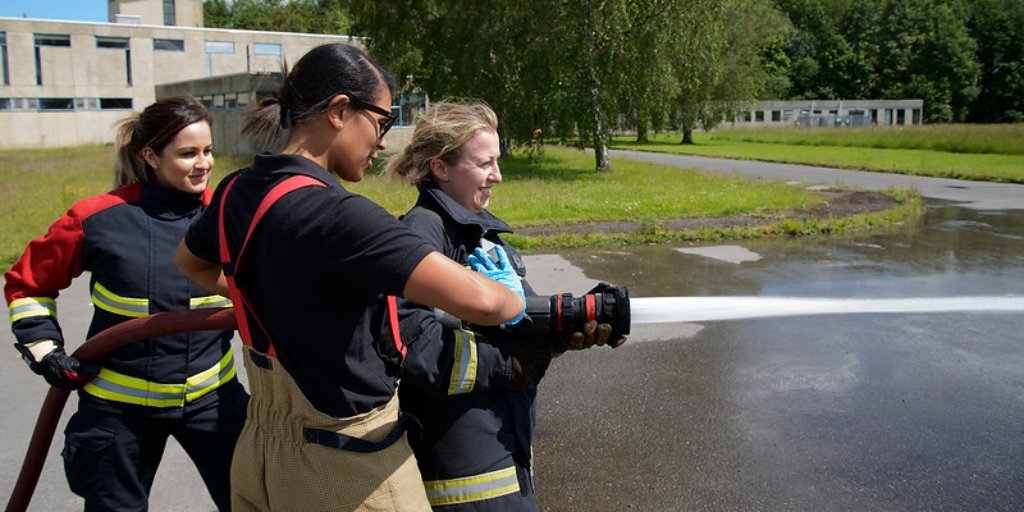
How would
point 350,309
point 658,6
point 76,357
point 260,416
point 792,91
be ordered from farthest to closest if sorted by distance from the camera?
point 792,91 < point 658,6 < point 76,357 < point 260,416 < point 350,309

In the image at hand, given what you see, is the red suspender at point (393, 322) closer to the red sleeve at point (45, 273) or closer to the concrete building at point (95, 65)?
the red sleeve at point (45, 273)

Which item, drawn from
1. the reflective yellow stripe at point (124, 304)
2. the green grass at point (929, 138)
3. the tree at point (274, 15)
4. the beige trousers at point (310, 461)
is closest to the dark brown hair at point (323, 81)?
the beige trousers at point (310, 461)

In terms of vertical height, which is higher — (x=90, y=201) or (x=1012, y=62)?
(x=1012, y=62)

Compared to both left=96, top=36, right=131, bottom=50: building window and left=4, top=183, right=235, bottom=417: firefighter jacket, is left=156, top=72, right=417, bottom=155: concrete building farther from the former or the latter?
left=4, top=183, right=235, bottom=417: firefighter jacket

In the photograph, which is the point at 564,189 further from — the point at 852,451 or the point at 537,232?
the point at 852,451

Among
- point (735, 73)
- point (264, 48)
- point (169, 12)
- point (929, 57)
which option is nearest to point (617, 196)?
point (735, 73)

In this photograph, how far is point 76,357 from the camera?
2.59 m

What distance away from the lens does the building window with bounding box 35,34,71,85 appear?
49.5 meters

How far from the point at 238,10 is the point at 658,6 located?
76527 millimetres

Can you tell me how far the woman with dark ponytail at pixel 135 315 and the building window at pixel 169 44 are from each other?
5533cm

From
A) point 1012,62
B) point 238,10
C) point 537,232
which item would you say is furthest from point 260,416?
point 238,10

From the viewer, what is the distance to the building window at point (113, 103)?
51125 millimetres

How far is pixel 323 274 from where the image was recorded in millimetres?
1688

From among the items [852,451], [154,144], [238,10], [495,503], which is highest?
[238,10]
